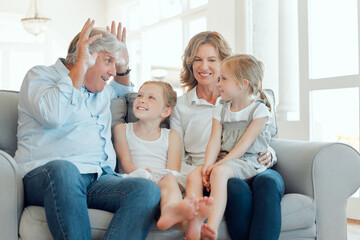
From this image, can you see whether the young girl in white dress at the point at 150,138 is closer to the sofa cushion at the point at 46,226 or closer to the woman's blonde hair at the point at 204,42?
the woman's blonde hair at the point at 204,42

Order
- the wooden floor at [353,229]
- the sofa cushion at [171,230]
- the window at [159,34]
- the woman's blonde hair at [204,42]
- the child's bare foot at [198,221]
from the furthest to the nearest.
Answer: the window at [159,34]
the wooden floor at [353,229]
the woman's blonde hair at [204,42]
the sofa cushion at [171,230]
the child's bare foot at [198,221]

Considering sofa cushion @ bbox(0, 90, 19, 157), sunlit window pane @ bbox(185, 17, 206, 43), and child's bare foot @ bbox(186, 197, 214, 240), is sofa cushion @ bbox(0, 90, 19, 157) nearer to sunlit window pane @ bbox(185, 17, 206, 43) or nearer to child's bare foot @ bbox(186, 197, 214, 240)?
child's bare foot @ bbox(186, 197, 214, 240)

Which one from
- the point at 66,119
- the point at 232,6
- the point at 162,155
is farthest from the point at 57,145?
the point at 232,6

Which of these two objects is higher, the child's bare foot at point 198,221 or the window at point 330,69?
the window at point 330,69

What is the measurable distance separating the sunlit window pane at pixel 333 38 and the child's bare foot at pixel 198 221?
2.30m

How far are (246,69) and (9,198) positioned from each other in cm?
113

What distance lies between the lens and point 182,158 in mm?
2205

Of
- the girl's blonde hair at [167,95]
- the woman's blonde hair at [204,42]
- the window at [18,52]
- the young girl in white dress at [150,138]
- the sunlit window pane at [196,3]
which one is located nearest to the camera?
the young girl in white dress at [150,138]

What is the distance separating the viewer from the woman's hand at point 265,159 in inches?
76.5

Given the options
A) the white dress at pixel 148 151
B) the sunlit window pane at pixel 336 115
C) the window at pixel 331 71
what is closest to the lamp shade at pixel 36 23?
the window at pixel 331 71

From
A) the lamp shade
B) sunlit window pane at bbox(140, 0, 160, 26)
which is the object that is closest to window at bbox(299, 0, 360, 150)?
sunlit window pane at bbox(140, 0, 160, 26)

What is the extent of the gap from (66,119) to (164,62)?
200 inches

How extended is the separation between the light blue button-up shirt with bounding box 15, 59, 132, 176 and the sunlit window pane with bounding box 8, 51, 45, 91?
625 cm

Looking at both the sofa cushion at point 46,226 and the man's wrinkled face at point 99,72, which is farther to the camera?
the man's wrinkled face at point 99,72
